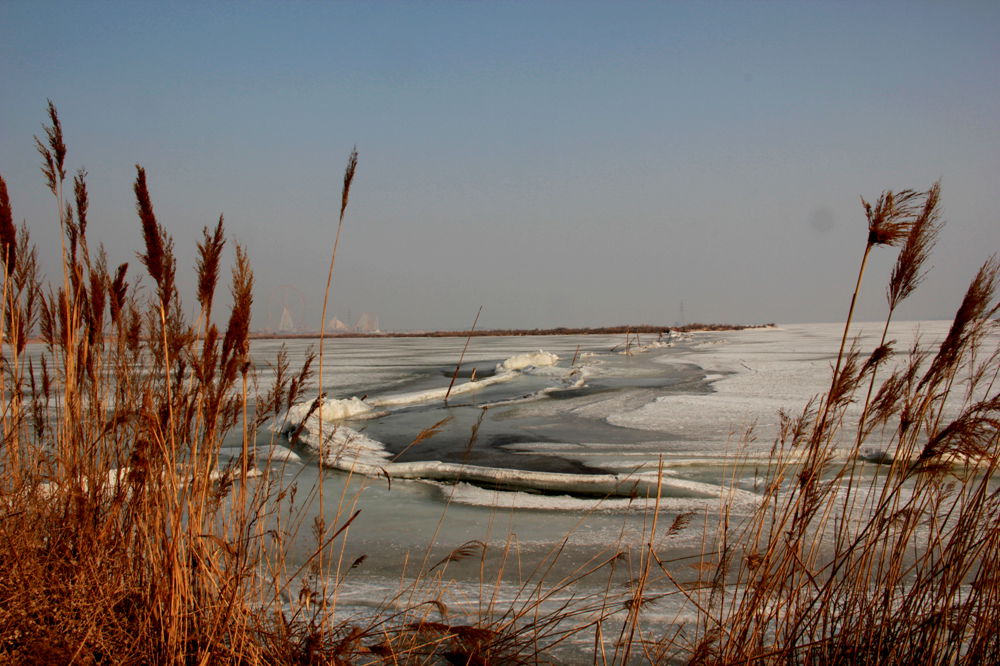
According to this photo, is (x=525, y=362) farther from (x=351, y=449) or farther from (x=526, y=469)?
(x=526, y=469)

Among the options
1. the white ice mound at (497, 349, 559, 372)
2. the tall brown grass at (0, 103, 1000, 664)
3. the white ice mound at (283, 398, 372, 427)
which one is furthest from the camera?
the white ice mound at (497, 349, 559, 372)

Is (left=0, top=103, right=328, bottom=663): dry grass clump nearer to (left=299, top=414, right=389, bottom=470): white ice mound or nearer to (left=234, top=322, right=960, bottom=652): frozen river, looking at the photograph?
(left=234, top=322, right=960, bottom=652): frozen river

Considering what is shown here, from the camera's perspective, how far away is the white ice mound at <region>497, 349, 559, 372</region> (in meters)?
12.4

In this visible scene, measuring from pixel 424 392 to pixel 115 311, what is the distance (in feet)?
22.6

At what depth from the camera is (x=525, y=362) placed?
522 inches

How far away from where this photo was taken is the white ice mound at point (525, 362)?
12.4m

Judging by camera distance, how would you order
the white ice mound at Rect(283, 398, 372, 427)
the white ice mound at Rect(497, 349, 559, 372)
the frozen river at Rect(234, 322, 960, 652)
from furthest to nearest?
1. the white ice mound at Rect(497, 349, 559, 372)
2. the white ice mound at Rect(283, 398, 372, 427)
3. the frozen river at Rect(234, 322, 960, 652)

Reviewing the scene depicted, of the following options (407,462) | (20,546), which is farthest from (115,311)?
(407,462)

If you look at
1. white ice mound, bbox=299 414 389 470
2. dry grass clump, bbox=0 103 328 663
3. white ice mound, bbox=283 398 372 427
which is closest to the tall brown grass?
dry grass clump, bbox=0 103 328 663

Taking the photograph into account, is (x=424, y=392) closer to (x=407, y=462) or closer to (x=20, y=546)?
(x=407, y=462)

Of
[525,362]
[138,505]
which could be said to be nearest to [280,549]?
[138,505]

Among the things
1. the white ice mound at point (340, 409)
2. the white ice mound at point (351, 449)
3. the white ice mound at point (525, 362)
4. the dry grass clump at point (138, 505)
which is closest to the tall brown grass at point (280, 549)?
the dry grass clump at point (138, 505)

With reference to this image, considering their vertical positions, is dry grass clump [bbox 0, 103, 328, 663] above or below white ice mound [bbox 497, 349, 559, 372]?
above

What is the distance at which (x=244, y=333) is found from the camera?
1.56m
